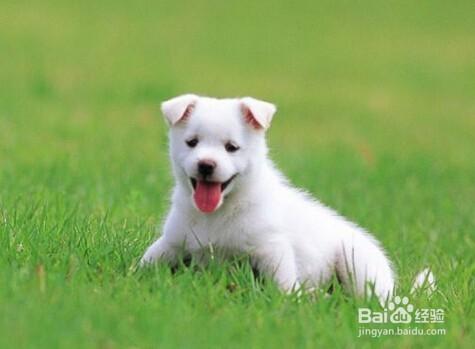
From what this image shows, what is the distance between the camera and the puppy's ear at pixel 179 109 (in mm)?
6504

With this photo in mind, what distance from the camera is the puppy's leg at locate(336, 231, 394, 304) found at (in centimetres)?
676

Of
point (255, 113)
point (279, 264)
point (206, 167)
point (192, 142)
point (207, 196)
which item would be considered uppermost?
point (255, 113)

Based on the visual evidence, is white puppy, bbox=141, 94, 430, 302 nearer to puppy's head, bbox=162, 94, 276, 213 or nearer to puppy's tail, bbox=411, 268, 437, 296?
puppy's head, bbox=162, 94, 276, 213

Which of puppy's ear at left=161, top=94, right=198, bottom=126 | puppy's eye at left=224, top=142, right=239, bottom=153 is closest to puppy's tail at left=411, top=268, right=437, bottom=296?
puppy's eye at left=224, top=142, right=239, bottom=153

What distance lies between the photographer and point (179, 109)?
21.3 feet

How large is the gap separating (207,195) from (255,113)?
517 millimetres

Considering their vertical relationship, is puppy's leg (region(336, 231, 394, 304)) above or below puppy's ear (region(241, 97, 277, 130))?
below

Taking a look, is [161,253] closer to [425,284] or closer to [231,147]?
[231,147]

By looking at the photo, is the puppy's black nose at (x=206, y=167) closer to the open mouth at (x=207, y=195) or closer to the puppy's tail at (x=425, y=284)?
the open mouth at (x=207, y=195)

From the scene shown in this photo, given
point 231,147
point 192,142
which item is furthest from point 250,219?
point 192,142

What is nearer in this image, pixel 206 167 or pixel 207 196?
pixel 206 167

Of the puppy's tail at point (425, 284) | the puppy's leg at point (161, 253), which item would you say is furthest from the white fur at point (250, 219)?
the puppy's tail at point (425, 284)

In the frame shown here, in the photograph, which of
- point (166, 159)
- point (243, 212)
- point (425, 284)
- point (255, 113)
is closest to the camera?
point (255, 113)

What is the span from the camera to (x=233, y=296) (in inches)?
240
